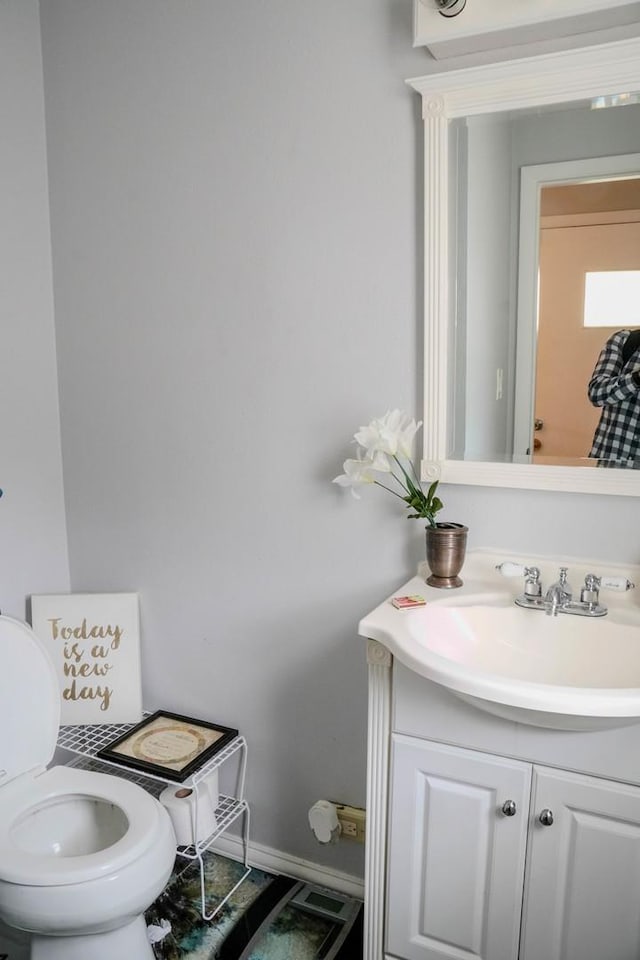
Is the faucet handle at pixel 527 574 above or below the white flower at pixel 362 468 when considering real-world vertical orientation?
below

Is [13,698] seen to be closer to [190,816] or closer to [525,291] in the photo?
[190,816]

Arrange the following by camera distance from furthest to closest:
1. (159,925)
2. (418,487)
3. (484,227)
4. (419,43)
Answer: (159,925)
(418,487)
(484,227)
(419,43)

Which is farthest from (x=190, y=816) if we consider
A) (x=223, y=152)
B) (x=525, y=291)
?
(x=223, y=152)

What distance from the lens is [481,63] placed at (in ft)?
5.09

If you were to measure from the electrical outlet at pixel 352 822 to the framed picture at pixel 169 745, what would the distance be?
351mm

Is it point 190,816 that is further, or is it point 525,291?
point 190,816

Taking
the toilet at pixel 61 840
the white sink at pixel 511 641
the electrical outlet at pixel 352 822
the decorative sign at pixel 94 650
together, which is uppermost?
the white sink at pixel 511 641

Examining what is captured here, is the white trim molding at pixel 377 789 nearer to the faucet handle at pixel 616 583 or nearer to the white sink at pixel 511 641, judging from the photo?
the white sink at pixel 511 641

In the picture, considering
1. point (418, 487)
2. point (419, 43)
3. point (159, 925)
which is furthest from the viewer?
point (159, 925)

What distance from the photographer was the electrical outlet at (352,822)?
1.90 metres

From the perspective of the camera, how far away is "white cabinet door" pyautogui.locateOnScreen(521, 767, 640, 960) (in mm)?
1285

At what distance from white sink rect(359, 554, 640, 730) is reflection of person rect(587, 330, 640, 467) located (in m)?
0.25

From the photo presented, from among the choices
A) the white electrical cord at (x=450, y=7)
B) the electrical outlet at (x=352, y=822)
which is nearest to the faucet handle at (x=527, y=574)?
the electrical outlet at (x=352, y=822)

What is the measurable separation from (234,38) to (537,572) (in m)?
1.44
